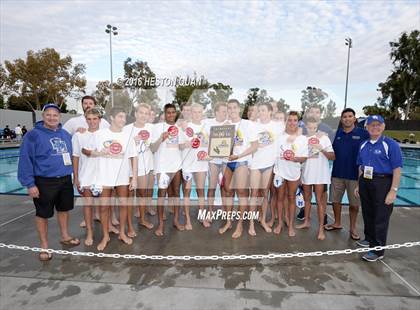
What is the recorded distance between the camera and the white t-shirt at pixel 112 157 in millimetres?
3465

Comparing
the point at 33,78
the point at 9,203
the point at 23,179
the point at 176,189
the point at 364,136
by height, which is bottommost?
the point at 9,203

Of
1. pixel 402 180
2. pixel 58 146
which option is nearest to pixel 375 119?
pixel 58 146

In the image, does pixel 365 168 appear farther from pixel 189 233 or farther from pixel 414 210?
pixel 414 210

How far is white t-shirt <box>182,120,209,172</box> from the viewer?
12.9 feet

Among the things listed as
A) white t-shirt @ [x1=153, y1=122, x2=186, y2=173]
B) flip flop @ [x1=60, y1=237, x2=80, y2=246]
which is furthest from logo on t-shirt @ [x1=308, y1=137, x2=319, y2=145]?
flip flop @ [x1=60, y1=237, x2=80, y2=246]

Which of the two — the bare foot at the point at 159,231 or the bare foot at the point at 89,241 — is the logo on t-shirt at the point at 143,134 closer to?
the bare foot at the point at 159,231

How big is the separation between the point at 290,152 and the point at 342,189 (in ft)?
3.28

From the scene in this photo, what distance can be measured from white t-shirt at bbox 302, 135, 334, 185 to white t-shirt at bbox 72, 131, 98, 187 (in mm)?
2836

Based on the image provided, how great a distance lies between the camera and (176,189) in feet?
13.9

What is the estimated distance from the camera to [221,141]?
12.5 feet

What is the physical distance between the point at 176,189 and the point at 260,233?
1388 mm

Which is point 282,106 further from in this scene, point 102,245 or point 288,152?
point 102,245

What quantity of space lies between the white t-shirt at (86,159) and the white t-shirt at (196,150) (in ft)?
4.01

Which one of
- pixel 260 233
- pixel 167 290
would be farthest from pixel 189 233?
pixel 167 290
